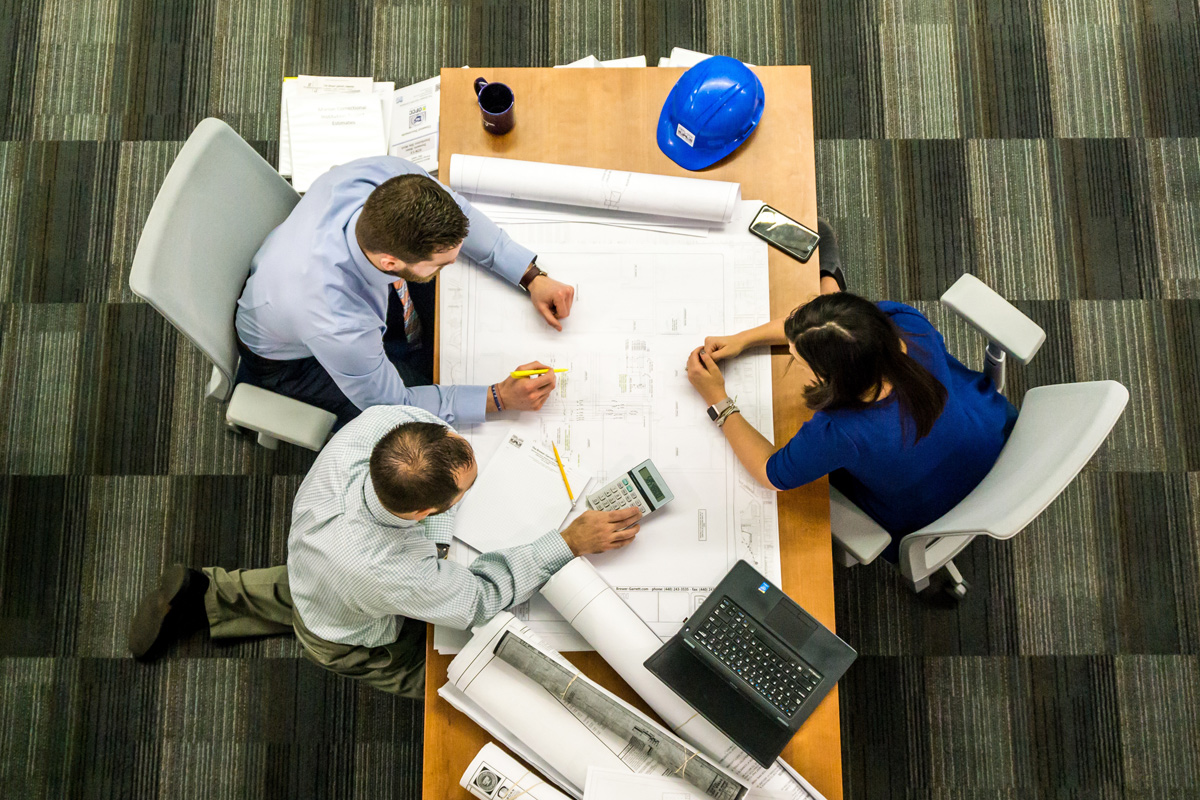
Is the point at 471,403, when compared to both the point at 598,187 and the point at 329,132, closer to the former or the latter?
the point at 598,187

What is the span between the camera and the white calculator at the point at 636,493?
132 cm

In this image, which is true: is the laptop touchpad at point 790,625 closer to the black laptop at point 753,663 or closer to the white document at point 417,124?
the black laptop at point 753,663

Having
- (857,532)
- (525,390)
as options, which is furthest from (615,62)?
(857,532)

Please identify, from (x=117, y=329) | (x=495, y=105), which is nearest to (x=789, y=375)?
(x=495, y=105)

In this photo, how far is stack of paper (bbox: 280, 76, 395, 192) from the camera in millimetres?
2172

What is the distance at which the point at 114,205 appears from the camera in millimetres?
2281

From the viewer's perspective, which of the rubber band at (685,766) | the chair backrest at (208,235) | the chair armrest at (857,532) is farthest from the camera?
the chair armrest at (857,532)

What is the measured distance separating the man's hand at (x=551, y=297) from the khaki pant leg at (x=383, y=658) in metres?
0.63

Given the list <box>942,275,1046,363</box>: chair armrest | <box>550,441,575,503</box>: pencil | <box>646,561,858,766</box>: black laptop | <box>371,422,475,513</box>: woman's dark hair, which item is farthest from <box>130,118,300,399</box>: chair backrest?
<box>942,275,1046,363</box>: chair armrest

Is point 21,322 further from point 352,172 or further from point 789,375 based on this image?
point 789,375

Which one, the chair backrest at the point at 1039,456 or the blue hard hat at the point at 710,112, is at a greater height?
the blue hard hat at the point at 710,112

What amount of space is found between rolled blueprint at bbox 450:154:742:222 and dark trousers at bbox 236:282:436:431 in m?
0.33

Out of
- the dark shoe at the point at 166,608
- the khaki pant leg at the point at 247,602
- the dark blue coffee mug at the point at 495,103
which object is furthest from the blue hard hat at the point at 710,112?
the dark shoe at the point at 166,608

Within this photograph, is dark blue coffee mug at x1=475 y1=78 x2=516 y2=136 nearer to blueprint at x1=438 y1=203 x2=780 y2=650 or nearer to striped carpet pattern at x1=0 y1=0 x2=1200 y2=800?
blueprint at x1=438 y1=203 x2=780 y2=650
